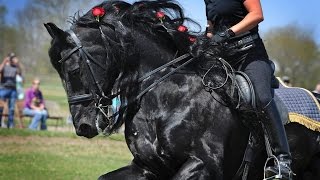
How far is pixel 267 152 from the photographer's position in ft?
18.5

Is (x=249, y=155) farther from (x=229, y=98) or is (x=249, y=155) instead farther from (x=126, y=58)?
(x=126, y=58)

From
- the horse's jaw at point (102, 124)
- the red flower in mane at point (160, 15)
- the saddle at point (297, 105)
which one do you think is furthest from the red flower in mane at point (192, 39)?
the horse's jaw at point (102, 124)

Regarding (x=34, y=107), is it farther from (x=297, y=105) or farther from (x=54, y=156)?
(x=297, y=105)

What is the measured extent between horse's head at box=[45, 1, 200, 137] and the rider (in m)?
0.37

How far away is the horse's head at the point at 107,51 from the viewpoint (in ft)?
16.7

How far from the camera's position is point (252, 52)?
18.2 feet

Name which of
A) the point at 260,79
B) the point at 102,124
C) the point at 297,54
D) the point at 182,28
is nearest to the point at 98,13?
the point at 182,28

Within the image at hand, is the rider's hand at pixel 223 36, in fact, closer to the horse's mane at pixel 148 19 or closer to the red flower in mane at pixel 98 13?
the horse's mane at pixel 148 19

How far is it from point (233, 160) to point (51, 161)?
296 inches

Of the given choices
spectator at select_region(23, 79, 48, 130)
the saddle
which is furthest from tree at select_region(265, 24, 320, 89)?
the saddle

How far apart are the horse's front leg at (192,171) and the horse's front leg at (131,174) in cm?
37

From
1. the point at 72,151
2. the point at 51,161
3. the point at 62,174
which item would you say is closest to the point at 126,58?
the point at 62,174

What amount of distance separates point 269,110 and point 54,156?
337 inches

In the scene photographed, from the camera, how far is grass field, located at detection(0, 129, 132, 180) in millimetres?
10453
